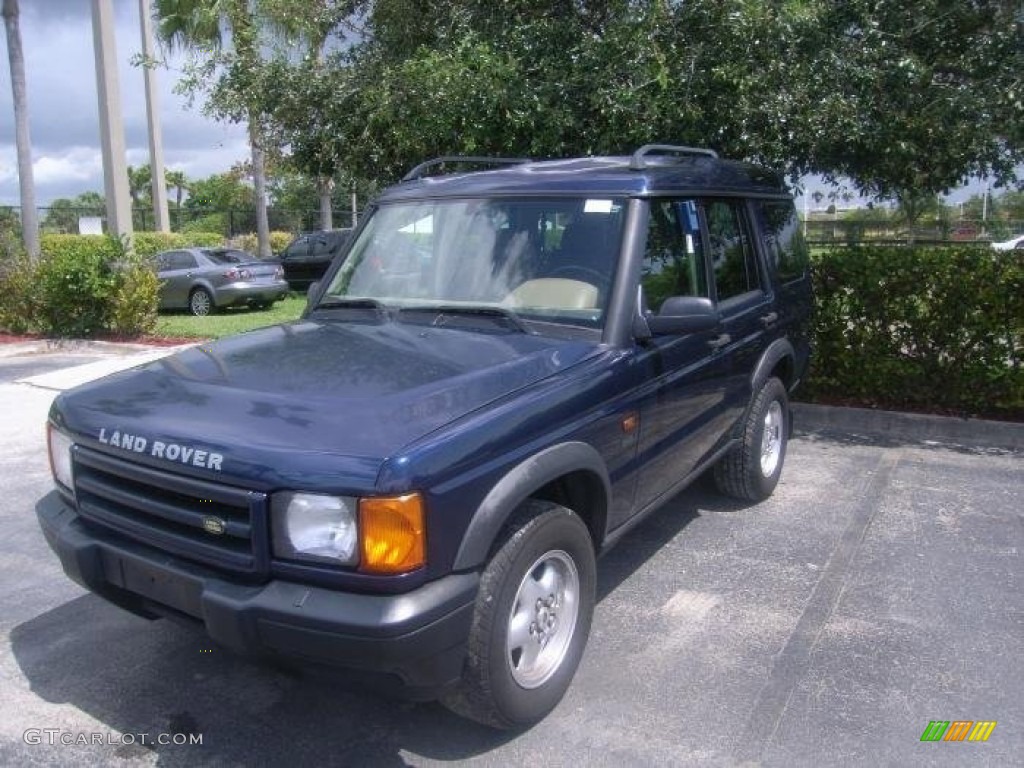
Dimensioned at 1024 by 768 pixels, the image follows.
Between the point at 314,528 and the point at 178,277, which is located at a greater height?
the point at 178,277

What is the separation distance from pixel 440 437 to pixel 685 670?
5.43 ft

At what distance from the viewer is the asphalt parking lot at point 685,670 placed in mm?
2996

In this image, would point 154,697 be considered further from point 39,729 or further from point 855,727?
point 855,727

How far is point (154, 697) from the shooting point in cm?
331

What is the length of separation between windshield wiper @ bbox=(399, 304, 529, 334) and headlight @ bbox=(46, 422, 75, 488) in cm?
144

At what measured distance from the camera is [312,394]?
285cm

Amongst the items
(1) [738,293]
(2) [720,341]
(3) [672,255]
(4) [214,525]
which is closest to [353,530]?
(4) [214,525]

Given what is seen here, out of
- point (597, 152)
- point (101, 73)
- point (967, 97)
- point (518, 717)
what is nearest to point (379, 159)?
point (597, 152)

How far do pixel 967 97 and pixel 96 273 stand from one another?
10.7 metres

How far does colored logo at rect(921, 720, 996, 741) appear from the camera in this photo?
3035 mm

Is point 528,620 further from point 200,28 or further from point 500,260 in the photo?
point 200,28

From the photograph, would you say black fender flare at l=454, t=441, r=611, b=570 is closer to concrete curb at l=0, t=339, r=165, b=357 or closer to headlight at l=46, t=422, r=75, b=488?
headlight at l=46, t=422, r=75, b=488

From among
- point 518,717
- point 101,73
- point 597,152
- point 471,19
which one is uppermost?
point 101,73

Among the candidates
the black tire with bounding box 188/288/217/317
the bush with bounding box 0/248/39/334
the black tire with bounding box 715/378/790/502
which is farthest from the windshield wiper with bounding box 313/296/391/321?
the black tire with bounding box 188/288/217/317
